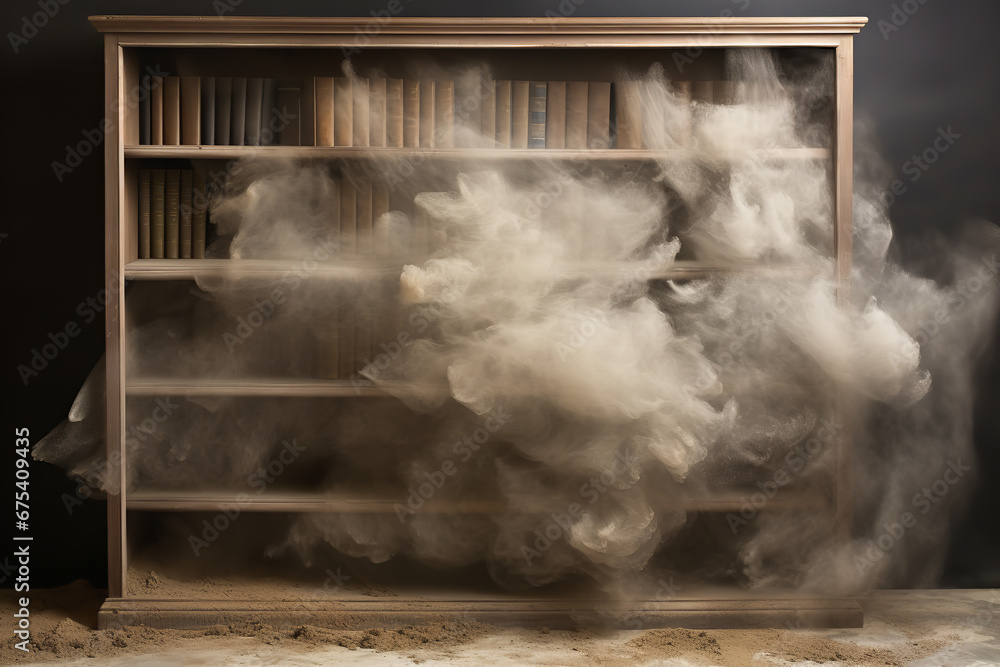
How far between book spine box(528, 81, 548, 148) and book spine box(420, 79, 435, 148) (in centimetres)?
27

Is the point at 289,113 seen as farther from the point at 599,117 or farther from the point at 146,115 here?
the point at 599,117

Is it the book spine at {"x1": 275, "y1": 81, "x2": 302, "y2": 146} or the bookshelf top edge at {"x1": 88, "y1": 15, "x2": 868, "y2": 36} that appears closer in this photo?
the bookshelf top edge at {"x1": 88, "y1": 15, "x2": 868, "y2": 36}

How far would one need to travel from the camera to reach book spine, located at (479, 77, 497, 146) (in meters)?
2.10

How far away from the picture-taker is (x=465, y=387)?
6.65 ft

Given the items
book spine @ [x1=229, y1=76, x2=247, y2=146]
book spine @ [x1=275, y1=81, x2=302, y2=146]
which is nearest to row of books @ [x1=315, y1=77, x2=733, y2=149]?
book spine @ [x1=275, y1=81, x2=302, y2=146]

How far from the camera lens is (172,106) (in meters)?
2.10

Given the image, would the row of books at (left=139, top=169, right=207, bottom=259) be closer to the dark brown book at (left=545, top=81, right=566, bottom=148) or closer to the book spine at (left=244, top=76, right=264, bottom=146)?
the book spine at (left=244, top=76, right=264, bottom=146)

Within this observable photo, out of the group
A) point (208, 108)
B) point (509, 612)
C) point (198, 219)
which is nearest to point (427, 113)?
point (208, 108)

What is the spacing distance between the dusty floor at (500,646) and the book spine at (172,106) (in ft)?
4.34

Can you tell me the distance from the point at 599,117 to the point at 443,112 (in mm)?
430

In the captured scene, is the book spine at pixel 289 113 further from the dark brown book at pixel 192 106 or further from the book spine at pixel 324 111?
the dark brown book at pixel 192 106

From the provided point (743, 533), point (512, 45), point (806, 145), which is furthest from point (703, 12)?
point (743, 533)

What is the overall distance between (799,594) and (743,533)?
0.22 metres

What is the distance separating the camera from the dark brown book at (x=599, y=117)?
2.12 metres
